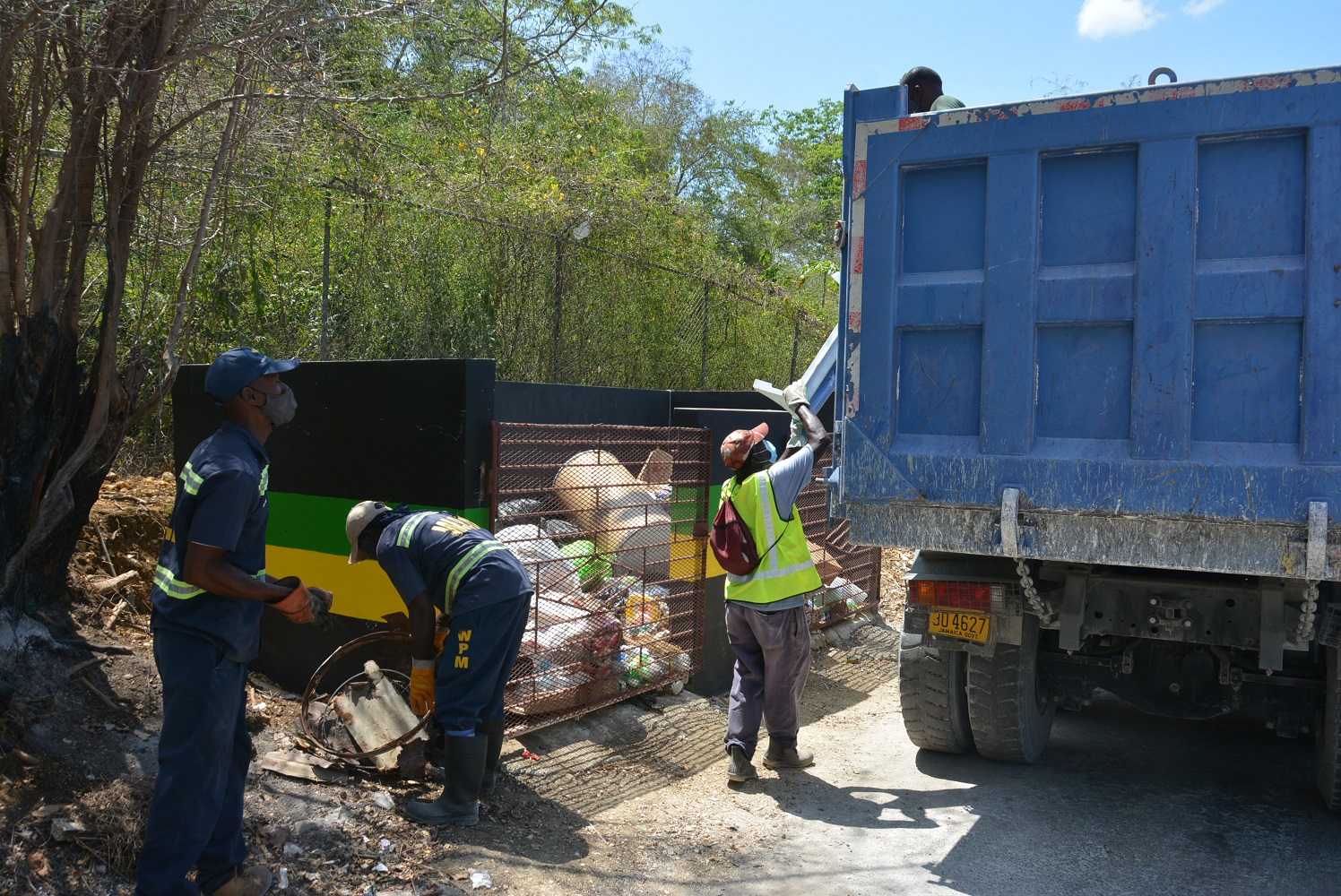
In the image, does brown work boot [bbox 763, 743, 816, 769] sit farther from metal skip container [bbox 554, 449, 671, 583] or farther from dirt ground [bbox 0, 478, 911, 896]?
metal skip container [bbox 554, 449, 671, 583]

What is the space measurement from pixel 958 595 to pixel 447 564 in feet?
7.34

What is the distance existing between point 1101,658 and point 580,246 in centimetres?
530

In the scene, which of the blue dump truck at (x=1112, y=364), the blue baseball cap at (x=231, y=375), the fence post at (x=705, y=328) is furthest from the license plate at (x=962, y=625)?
the fence post at (x=705, y=328)

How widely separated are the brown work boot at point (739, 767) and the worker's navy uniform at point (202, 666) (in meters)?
2.41

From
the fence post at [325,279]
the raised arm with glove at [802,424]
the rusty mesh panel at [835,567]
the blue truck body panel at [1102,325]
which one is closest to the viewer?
the blue truck body panel at [1102,325]

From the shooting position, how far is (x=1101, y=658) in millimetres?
4906

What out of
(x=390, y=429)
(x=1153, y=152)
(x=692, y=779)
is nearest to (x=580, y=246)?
(x=390, y=429)

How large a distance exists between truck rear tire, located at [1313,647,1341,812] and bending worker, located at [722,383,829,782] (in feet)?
7.27

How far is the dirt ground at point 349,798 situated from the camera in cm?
350

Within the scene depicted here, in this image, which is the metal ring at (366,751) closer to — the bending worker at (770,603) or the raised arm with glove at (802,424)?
the bending worker at (770,603)

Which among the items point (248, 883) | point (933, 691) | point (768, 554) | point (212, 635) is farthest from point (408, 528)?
point (933, 691)

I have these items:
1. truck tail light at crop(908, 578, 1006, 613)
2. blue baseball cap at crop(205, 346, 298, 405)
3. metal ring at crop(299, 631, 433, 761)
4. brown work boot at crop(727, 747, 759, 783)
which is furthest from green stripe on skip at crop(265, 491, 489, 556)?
truck tail light at crop(908, 578, 1006, 613)

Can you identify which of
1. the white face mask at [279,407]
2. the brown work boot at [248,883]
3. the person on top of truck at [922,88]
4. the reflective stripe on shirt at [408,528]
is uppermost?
the person on top of truck at [922,88]

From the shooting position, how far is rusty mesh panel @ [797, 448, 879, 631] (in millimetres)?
7609
